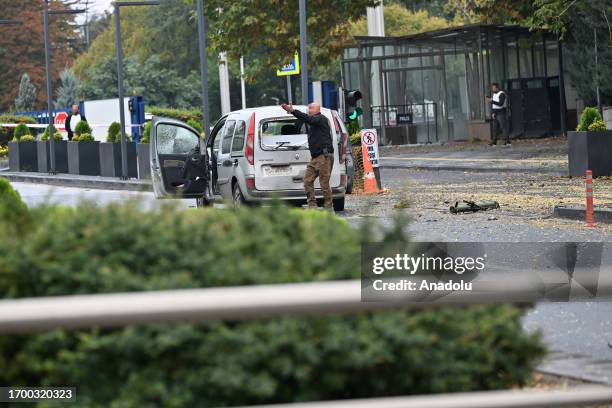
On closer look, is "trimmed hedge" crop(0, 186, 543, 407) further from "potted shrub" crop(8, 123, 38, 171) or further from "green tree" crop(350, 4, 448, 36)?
"green tree" crop(350, 4, 448, 36)

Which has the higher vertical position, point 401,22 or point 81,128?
point 401,22

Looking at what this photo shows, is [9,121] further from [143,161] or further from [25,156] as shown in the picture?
[143,161]

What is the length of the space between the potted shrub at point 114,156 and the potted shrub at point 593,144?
1434 centimetres

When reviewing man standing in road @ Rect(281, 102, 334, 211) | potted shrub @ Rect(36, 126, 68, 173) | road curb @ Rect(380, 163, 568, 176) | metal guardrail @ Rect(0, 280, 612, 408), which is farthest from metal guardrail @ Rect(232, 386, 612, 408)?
potted shrub @ Rect(36, 126, 68, 173)

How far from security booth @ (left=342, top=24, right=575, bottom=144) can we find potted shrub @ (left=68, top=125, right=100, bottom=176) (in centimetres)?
973

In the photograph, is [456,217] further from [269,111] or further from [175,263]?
[175,263]

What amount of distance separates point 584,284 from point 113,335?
1430mm

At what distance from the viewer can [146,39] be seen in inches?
3666

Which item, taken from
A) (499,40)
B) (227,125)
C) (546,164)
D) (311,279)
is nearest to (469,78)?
(499,40)

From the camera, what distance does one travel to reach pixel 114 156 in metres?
38.3

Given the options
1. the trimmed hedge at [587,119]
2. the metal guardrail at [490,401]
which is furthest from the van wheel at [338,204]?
the metal guardrail at [490,401]

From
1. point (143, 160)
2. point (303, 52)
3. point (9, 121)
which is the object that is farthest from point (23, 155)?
point (9, 121)

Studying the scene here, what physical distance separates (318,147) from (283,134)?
1.35 meters

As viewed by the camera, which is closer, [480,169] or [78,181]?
[480,169]
